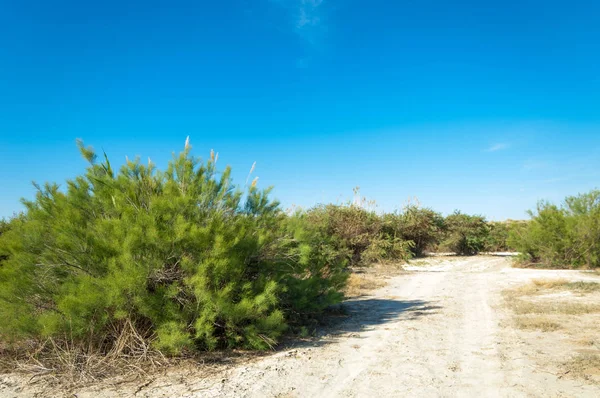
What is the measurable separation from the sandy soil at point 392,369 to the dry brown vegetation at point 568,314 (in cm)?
26

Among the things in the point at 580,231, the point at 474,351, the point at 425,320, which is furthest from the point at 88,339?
the point at 580,231

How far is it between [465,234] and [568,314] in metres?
20.4

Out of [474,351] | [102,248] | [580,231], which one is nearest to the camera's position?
[102,248]

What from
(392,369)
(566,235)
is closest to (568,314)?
(392,369)

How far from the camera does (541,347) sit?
537cm

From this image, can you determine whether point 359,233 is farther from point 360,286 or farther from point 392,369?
point 392,369

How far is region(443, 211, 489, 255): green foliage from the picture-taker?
26.6 meters

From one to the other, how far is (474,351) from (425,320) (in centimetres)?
195

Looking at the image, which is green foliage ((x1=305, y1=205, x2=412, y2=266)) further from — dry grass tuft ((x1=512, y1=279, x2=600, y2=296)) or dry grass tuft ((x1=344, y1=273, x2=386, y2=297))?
dry grass tuft ((x1=512, y1=279, x2=600, y2=296))

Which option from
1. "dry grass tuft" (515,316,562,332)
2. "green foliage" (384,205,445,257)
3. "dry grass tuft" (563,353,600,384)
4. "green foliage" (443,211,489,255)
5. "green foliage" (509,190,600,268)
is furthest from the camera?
"green foliage" (443,211,489,255)

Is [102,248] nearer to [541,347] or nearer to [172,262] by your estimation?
[172,262]

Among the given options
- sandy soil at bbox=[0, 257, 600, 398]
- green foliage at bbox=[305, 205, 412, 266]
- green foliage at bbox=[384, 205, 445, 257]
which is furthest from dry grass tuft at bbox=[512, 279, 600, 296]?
green foliage at bbox=[384, 205, 445, 257]

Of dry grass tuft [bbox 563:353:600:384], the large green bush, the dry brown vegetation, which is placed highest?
the large green bush

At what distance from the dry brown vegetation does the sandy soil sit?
0.26 meters
